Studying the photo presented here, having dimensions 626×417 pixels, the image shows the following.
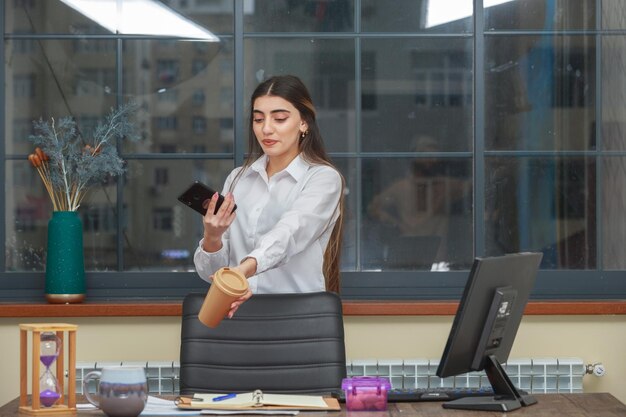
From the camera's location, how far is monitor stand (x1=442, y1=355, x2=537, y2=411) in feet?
8.11

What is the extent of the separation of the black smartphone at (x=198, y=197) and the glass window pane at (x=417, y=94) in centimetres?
136

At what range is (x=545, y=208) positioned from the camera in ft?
13.9

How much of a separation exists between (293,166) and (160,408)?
3.53ft

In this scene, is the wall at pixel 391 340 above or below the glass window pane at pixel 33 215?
below

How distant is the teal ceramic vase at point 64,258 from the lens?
3.88 meters

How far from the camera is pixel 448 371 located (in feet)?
8.21

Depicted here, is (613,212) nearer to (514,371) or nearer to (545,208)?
(545,208)

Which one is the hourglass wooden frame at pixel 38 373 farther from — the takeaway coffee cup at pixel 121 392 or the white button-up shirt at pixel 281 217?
the white button-up shirt at pixel 281 217

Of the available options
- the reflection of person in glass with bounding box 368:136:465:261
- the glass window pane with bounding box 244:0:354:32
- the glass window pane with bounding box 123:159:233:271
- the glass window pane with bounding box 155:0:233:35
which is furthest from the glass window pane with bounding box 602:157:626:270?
the glass window pane with bounding box 155:0:233:35

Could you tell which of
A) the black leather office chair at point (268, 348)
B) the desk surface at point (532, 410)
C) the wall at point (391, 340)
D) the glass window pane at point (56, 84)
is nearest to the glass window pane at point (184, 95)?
the glass window pane at point (56, 84)

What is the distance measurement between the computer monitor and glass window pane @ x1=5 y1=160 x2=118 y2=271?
1.93 meters

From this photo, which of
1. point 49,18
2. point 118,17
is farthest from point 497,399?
point 49,18

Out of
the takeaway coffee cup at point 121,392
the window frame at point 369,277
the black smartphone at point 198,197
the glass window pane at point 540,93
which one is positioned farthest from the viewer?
the glass window pane at point 540,93

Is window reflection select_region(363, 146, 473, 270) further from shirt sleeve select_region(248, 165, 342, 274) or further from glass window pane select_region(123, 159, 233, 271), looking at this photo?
shirt sleeve select_region(248, 165, 342, 274)
